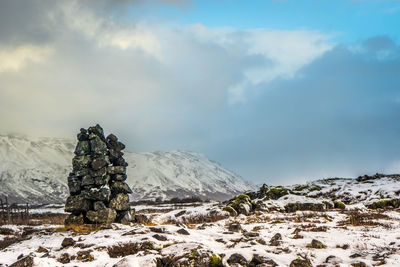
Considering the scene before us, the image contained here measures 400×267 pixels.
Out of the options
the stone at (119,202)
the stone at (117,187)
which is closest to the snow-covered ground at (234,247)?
the stone at (119,202)

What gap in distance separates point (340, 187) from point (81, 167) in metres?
36.6

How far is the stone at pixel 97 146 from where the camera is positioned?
28312 millimetres

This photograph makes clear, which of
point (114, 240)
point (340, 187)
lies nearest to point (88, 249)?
point (114, 240)

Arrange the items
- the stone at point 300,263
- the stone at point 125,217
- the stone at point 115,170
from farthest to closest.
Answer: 1. the stone at point 115,170
2. the stone at point 125,217
3. the stone at point 300,263

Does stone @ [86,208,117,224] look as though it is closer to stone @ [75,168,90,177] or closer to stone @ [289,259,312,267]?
stone @ [75,168,90,177]

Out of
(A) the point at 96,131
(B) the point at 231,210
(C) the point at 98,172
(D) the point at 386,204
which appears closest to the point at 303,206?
(B) the point at 231,210

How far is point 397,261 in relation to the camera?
9984 mm

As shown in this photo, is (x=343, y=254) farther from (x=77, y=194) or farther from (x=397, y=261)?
(x=77, y=194)

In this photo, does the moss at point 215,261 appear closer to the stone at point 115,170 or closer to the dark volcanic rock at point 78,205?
the dark volcanic rock at point 78,205

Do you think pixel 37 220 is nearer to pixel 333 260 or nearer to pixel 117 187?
pixel 117 187

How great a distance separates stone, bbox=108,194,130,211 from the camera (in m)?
26.9

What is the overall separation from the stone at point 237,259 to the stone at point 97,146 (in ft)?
68.0

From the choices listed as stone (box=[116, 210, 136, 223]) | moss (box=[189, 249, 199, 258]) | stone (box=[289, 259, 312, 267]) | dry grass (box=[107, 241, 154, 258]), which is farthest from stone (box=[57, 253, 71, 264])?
stone (box=[116, 210, 136, 223])

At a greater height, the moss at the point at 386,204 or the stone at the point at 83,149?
the stone at the point at 83,149
